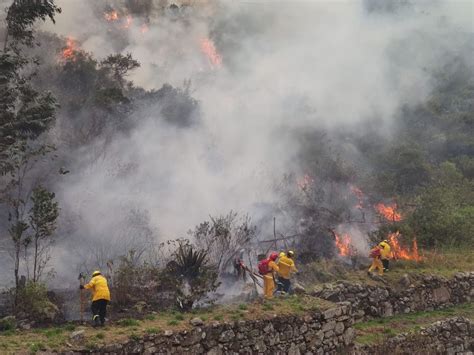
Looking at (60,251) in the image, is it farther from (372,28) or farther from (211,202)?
(372,28)

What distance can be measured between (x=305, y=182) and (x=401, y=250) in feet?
22.5

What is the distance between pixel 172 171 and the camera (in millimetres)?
19562

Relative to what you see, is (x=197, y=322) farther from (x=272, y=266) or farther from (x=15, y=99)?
(x=15, y=99)

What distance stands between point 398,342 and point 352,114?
28.8 m

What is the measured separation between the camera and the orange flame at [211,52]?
1667 inches

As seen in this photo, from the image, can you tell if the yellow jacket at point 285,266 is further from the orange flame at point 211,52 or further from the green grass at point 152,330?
the orange flame at point 211,52

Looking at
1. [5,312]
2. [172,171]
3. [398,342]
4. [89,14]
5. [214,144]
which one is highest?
[89,14]

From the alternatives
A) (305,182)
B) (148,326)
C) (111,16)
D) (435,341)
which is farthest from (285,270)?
(111,16)

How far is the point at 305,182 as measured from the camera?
21469 millimetres

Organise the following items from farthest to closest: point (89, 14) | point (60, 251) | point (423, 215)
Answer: point (89, 14), point (423, 215), point (60, 251)

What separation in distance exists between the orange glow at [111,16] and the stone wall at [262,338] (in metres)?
42.0

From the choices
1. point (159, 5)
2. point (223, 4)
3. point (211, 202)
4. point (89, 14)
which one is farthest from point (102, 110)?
point (223, 4)

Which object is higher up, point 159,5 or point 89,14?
point 159,5

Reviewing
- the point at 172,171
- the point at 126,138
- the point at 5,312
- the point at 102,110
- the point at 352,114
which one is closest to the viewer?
the point at 5,312
